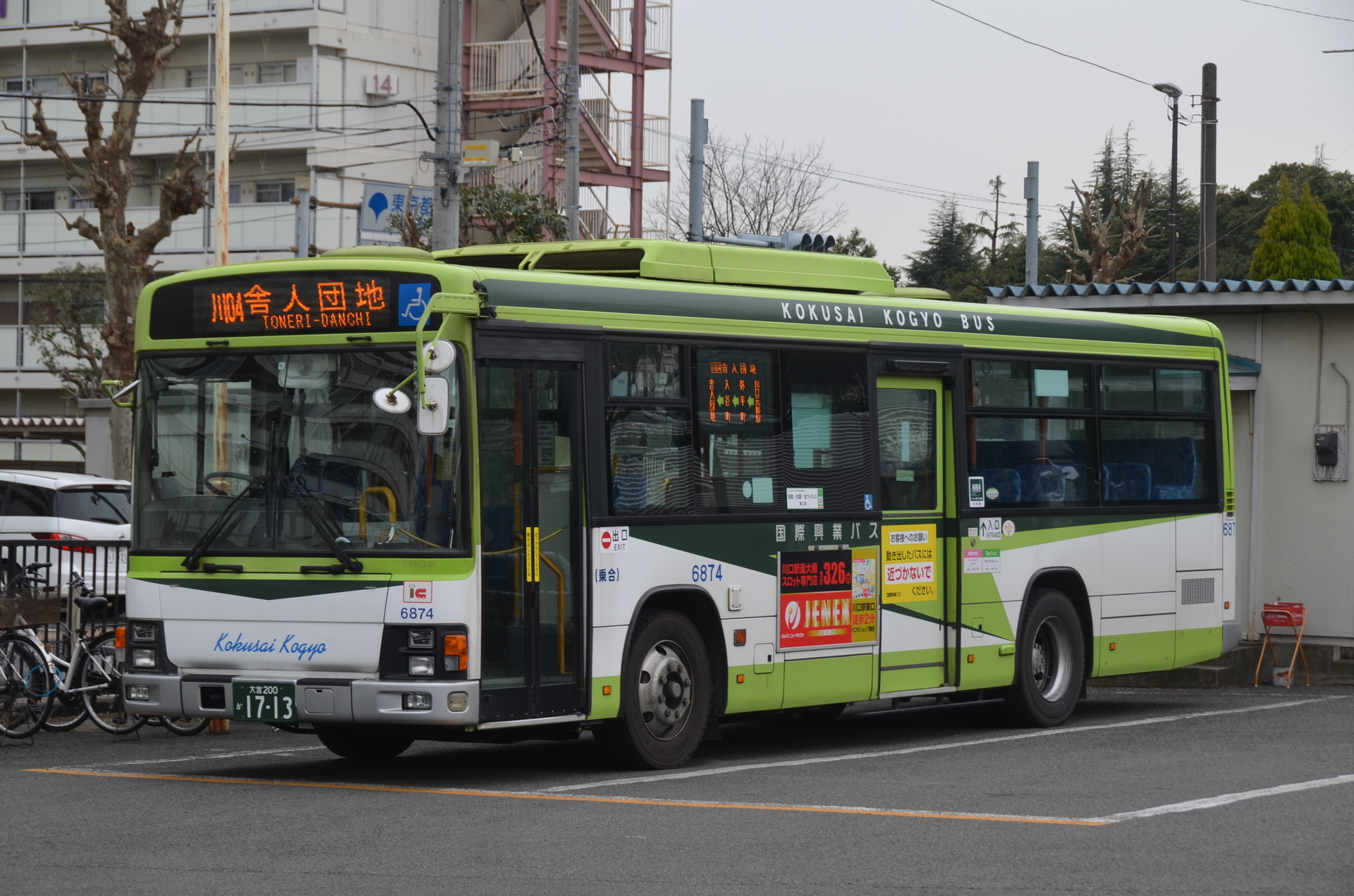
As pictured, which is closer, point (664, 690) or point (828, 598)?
point (664, 690)

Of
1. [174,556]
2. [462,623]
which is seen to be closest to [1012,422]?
[462,623]

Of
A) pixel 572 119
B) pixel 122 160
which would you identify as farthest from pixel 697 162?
pixel 122 160

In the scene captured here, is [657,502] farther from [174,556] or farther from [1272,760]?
[1272,760]

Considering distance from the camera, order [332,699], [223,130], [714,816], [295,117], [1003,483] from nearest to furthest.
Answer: [714,816] → [332,699] → [1003,483] → [223,130] → [295,117]

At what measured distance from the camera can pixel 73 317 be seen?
139ft

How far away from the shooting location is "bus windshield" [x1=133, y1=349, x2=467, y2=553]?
32.8ft

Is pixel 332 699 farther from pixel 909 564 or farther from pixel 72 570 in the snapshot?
pixel 72 570

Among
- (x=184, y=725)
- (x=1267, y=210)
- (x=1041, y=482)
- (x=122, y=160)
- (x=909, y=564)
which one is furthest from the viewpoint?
(x=1267, y=210)

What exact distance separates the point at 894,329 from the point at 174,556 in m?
5.23

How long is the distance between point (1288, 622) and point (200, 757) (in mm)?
10414

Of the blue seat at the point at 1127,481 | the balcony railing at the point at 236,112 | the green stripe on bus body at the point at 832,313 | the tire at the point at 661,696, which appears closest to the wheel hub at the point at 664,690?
the tire at the point at 661,696

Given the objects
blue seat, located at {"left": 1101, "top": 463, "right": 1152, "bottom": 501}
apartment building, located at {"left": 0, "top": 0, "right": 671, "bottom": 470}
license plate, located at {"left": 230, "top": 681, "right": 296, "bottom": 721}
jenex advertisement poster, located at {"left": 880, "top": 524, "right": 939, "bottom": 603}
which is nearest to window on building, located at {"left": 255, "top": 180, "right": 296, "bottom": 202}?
apartment building, located at {"left": 0, "top": 0, "right": 671, "bottom": 470}

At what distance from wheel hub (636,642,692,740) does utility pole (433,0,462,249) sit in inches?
351

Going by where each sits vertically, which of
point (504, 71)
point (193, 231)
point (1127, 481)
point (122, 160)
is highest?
point (504, 71)
